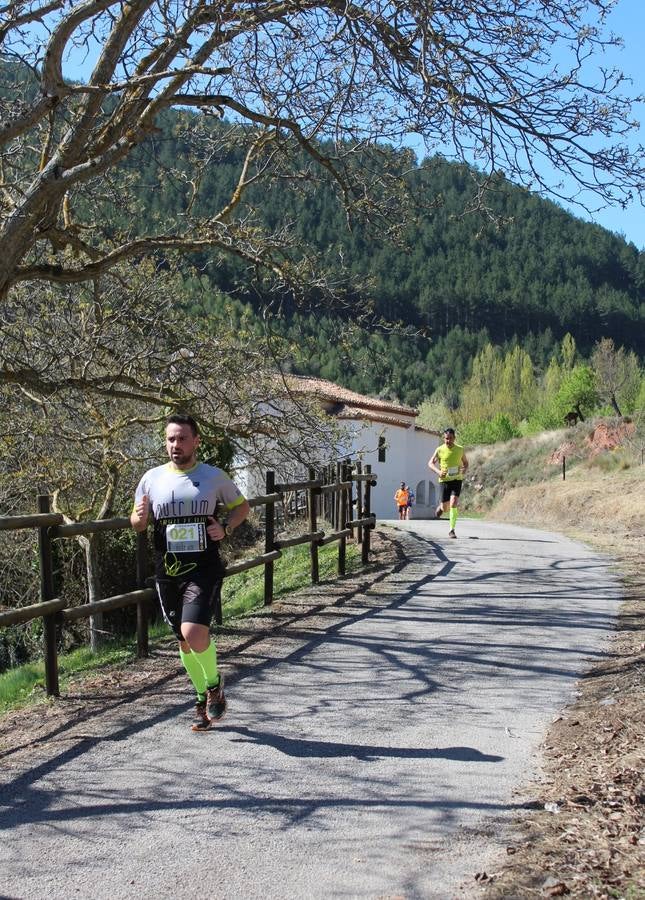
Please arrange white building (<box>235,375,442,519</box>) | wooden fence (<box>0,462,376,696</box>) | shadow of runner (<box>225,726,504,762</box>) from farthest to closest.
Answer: white building (<box>235,375,442,519</box>) → wooden fence (<box>0,462,376,696</box>) → shadow of runner (<box>225,726,504,762</box>)

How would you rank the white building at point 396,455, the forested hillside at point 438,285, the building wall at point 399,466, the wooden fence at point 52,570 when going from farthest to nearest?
the building wall at point 399,466 < the white building at point 396,455 < the forested hillside at point 438,285 < the wooden fence at point 52,570

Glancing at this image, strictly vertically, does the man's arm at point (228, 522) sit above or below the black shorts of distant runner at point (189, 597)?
above

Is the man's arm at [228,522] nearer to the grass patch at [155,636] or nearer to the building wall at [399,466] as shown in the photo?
the grass patch at [155,636]

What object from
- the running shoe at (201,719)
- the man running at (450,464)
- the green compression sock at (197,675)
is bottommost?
the running shoe at (201,719)

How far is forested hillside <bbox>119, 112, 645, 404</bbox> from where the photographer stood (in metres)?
11.4

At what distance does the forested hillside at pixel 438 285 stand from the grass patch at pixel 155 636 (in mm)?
3075

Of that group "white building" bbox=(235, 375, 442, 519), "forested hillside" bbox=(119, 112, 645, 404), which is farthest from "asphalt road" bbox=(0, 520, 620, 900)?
"white building" bbox=(235, 375, 442, 519)

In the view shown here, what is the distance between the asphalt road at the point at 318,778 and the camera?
3.72 m

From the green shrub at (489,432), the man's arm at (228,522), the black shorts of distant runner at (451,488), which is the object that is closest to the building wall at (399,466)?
the green shrub at (489,432)

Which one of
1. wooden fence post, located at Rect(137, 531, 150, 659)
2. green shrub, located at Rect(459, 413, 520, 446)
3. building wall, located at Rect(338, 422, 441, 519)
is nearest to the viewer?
wooden fence post, located at Rect(137, 531, 150, 659)

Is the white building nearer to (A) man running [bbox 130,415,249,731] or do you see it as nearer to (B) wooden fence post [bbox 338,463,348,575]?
(B) wooden fence post [bbox 338,463,348,575]

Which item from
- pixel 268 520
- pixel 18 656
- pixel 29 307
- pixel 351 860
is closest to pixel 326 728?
pixel 351 860

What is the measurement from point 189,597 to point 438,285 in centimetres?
14265

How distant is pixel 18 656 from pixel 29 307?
10789 millimetres
